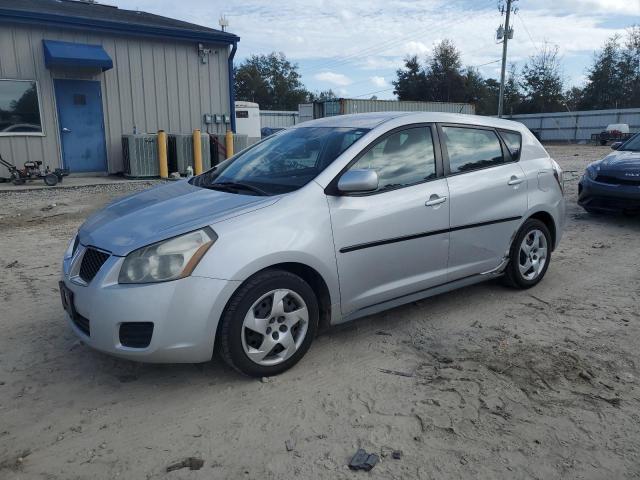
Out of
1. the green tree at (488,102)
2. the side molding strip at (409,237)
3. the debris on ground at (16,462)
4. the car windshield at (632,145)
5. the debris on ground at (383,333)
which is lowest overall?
the debris on ground at (16,462)

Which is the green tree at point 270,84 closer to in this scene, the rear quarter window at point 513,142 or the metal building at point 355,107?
the metal building at point 355,107

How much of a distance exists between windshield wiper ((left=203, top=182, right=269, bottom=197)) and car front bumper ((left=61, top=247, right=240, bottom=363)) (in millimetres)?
803

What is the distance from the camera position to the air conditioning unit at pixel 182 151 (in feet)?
45.4

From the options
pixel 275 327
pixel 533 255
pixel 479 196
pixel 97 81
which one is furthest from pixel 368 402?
pixel 97 81

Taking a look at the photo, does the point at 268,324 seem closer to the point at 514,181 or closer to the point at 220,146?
the point at 514,181

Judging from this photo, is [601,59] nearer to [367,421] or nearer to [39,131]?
[39,131]

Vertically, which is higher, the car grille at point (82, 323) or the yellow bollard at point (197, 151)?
the yellow bollard at point (197, 151)

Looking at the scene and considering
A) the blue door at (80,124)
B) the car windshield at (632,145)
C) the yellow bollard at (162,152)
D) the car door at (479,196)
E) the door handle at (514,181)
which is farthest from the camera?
the yellow bollard at (162,152)

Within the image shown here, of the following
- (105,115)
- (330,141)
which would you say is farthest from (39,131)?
→ (330,141)

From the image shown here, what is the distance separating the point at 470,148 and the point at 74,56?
10.9 meters

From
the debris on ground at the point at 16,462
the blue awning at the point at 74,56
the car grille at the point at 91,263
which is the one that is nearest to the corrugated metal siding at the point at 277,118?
the blue awning at the point at 74,56

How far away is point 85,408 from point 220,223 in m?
1.32

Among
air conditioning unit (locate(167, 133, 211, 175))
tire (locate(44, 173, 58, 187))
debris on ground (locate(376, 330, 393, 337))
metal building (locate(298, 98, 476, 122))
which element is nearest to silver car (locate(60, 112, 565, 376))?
debris on ground (locate(376, 330, 393, 337))

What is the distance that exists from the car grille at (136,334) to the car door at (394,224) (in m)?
1.28
